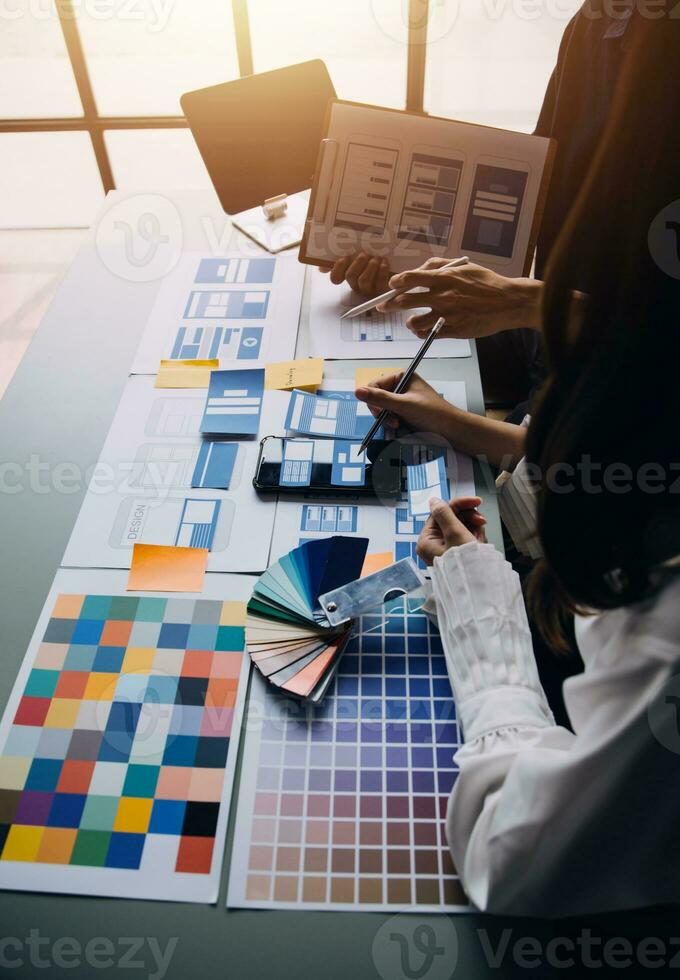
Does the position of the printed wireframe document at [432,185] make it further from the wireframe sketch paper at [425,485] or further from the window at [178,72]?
the window at [178,72]

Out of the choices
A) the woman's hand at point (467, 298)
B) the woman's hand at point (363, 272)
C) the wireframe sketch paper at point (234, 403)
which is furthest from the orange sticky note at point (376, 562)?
the woman's hand at point (363, 272)

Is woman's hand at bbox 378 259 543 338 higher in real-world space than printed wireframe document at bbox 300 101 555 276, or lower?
lower

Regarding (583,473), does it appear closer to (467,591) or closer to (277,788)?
(467,591)

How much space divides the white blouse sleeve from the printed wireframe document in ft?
A: 3.35

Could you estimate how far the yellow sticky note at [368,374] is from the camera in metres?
1.39

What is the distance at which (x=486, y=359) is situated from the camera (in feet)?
6.42

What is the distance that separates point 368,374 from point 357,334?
15 centimetres

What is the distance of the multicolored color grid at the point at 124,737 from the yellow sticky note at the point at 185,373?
0.50 m

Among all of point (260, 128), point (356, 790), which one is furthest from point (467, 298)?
point (356, 790)

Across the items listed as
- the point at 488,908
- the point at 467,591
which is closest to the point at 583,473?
the point at 467,591

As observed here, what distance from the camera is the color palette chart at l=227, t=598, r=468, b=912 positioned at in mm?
782

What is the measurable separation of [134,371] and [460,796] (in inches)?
40.2

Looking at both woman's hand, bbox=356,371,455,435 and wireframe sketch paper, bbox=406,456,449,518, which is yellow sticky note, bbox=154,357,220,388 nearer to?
Result: woman's hand, bbox=356,371,455,435

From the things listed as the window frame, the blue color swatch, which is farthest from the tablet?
the window frame
